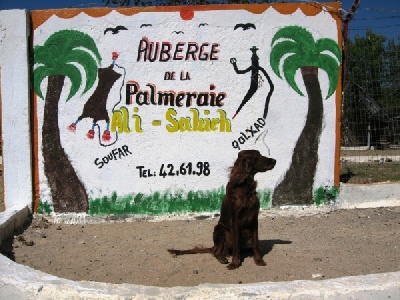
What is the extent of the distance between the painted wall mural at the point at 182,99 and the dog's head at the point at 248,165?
2.33m

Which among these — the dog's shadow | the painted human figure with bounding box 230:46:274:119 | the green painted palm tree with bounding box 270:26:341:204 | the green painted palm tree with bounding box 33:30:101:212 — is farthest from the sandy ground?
the painted human figure with bounding box 230:46:274:119

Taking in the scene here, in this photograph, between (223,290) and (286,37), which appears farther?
(286,37)

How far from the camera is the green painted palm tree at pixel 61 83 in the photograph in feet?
22.8

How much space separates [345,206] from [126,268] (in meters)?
3.74

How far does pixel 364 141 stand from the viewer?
8.08 m

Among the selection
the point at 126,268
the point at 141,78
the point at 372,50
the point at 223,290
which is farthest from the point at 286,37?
the point at 223,290

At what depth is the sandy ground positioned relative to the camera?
448 centimetres

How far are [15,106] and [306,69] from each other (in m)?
4.22

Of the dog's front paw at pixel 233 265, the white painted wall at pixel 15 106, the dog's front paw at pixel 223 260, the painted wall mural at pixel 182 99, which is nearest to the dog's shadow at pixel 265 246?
the dog's front paw at pixel 223 260

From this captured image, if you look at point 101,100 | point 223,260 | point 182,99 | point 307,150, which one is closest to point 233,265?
point 223,260

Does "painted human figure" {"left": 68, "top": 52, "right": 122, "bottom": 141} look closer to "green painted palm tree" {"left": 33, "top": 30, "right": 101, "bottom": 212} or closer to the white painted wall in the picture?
"green painted palm tree" {"left": 33, "top": 30, "right": 101, "bottom": 212}

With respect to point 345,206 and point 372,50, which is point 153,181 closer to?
point 345,206

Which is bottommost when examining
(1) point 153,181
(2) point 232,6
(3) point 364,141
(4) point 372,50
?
(1) point 153,181

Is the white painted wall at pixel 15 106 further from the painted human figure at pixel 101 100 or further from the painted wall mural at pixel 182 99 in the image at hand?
the painted human figure at pixel 101 100
